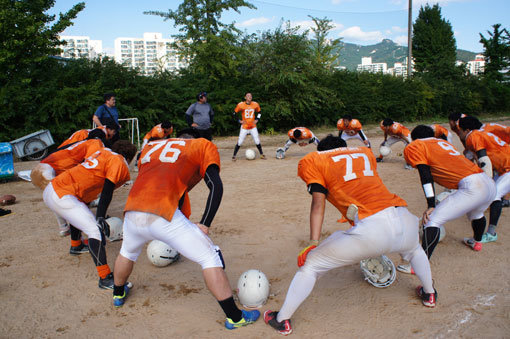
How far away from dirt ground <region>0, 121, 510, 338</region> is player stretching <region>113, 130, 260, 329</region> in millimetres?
554

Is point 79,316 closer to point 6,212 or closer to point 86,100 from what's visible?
point 6,212

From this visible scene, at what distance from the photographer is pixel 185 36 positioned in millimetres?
19438

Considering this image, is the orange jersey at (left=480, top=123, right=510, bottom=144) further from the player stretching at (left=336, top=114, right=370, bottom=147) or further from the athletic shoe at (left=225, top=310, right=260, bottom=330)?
the athletic shoe at (left=225, top=310, right=260, bottom=330)

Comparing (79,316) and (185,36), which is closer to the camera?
(79,316)

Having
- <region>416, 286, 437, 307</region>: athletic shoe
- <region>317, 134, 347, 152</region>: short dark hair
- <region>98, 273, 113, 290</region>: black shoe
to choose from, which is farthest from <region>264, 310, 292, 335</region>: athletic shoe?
<region>98, 273, 113, 290</region>: black shoe

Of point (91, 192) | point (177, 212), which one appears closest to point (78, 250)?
point (91, 192)

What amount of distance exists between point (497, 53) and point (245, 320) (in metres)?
38.6

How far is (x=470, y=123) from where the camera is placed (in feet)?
19.9

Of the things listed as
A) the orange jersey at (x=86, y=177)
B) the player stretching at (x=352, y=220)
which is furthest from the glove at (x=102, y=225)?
the player stretching at (x=352, y=220)

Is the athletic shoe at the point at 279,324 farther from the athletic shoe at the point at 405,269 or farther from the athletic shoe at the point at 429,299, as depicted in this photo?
the athletic shoe at the point at 405,269

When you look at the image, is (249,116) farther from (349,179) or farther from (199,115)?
(349,179)

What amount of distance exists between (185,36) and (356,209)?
18256mm

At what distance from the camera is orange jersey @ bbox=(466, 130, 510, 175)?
580 cm

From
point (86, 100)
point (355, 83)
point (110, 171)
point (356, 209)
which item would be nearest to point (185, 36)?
point (86, 100)
